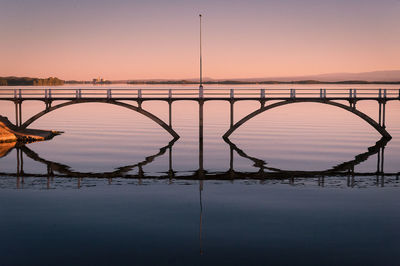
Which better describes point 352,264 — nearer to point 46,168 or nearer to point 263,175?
point 263,175

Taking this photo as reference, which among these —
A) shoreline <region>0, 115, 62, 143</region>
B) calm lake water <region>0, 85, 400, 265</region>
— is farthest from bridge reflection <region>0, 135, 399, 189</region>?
shoreline <region>0, 115, 62, 143</region>

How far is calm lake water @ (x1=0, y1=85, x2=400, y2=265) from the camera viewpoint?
1382 centimetres

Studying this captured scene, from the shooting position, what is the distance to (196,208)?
62.9ft

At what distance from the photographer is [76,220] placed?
17219mm

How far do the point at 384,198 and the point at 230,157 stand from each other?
14473 millimetres

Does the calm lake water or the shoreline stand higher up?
the shoreline

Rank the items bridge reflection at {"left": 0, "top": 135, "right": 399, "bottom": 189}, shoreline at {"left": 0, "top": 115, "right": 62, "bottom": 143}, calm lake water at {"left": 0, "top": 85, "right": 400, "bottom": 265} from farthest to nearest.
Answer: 1. shoreline at {"left": 0, "top": 115, "right": 62, "bottom": 143}
2. bridge reflection at {"left": 0, "top": 135, "right": 399, "bottom": 189}
3. calm lake water at {"left": 0, "top": 85, "right": 400, "bottom": 265}

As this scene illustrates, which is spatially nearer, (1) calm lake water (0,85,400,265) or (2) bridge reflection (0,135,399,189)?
(1) calm lake water (0,85,400,265)

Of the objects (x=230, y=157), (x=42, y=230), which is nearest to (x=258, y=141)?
(x=230, y=157)

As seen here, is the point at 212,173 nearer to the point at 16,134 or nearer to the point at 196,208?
the point at 196,208

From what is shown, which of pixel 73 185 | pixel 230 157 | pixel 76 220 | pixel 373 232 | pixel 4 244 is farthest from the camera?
pixel 230 157

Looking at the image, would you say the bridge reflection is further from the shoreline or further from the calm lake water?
the shoreline

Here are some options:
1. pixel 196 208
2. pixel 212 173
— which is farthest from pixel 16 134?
pixel 196 208

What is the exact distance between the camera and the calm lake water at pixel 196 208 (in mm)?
13820
